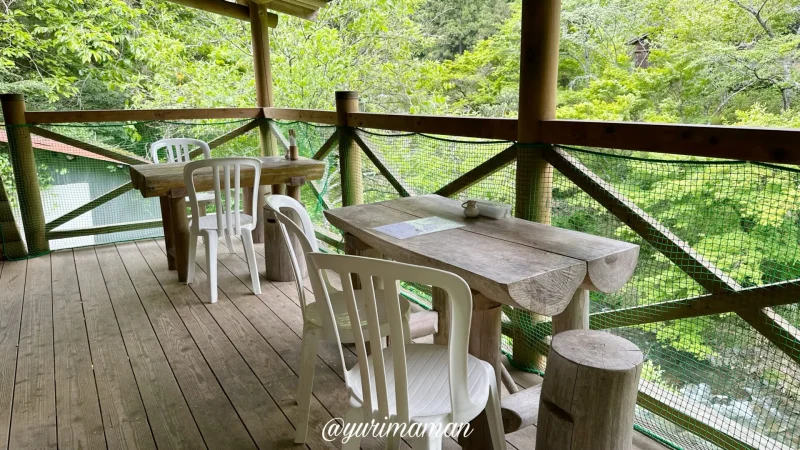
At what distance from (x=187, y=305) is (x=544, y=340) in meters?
1.98

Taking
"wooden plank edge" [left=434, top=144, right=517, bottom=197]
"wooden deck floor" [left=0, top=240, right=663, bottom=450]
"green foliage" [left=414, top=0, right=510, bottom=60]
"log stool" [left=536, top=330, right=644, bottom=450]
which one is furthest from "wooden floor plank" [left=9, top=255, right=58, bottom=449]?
"green foliage" [left=414, top=0, right=510, bottom=60]

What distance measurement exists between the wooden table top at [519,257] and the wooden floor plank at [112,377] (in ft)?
3.44

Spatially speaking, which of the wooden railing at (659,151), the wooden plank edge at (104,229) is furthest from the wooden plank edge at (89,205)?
the wooden railing at (659,151)

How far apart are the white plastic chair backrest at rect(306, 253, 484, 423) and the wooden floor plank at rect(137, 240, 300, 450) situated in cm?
75

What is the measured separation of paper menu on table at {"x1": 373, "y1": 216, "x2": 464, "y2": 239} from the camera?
5.87 feet

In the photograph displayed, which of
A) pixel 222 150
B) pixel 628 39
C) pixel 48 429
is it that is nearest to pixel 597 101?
pixel 628 39

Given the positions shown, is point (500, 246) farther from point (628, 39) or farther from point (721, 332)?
point (628, 39)

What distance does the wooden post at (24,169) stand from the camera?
3.76 metres

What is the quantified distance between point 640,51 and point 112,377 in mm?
7729

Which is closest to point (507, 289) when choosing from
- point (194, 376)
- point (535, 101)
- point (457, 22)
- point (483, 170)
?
point (535, 101)

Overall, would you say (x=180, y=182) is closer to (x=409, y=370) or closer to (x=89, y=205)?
(x=89, y=205)

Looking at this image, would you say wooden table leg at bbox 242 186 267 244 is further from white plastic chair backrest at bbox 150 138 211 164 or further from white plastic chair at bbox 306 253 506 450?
white plastic chair at bbox 306 253 506 450

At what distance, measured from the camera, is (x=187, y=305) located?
9.95 feet

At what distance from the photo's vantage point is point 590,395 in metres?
1.31
